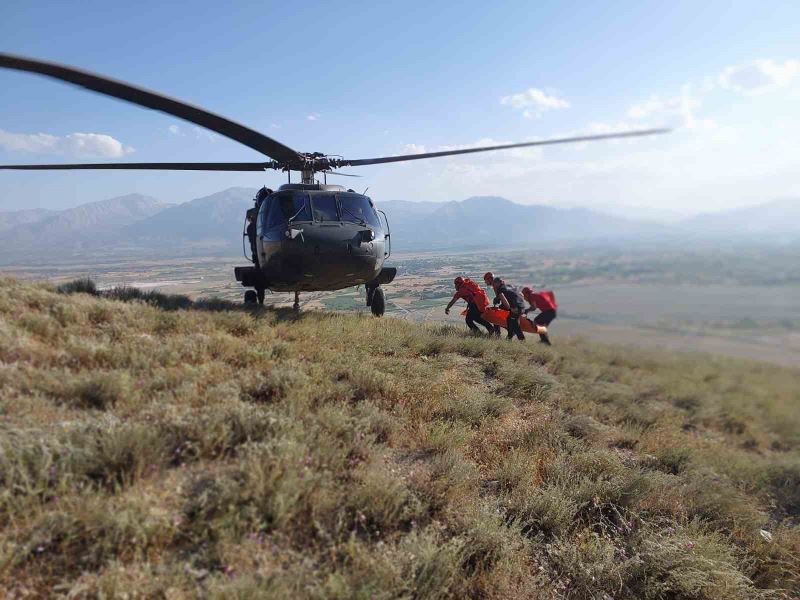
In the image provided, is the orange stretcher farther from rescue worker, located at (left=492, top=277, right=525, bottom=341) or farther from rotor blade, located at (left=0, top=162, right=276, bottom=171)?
rotor blade, located at (left=0, top=162, right=276, bottom=171)

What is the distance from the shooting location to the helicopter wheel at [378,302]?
9172 millimetres

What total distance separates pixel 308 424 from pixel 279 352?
158 cm

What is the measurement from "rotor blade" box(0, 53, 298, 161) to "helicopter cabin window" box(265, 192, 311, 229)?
0.94m

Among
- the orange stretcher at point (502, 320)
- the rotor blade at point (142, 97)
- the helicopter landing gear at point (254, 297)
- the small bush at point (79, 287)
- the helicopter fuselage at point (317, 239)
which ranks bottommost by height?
the orange stretcher at point (502, 320)

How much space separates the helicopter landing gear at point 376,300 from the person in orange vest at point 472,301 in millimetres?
1622

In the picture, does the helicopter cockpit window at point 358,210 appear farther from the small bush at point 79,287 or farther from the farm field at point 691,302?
the small bush at point 79,287

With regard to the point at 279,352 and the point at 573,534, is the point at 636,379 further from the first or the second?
the point at 279,352

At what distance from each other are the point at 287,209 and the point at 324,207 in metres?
0.65

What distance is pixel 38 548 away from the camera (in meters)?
1.95

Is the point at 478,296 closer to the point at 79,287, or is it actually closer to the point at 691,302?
the point at 691,302

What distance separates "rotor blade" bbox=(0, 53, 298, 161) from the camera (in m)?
3.77

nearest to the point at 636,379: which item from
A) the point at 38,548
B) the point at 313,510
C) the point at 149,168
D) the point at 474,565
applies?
the point at 474,565

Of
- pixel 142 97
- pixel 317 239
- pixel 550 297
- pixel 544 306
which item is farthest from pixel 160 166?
pixel 550 297

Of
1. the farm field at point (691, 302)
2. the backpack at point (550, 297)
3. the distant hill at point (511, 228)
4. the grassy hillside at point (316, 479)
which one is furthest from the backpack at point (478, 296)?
the distant hill at point (511, 228)
